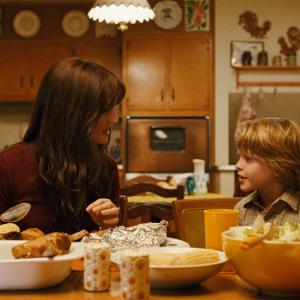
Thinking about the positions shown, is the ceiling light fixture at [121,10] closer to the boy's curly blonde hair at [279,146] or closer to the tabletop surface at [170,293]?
the boy's curly blonde hair at [279,146]

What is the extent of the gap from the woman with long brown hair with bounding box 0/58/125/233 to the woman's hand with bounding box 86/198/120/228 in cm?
12

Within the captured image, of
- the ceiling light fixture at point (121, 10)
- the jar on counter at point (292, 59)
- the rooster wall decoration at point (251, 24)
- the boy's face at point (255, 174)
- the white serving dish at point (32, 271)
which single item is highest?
the rooster wall decoration at point (251, 24)

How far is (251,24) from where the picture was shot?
237 inches

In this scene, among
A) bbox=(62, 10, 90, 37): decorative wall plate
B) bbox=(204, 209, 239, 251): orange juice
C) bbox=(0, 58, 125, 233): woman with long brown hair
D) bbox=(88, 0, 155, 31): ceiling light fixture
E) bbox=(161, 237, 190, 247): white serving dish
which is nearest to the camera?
bbox=(204, 209, 239, 251): orange juice

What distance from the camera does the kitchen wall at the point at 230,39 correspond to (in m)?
5.99

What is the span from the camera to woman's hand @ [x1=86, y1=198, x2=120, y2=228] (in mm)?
1499

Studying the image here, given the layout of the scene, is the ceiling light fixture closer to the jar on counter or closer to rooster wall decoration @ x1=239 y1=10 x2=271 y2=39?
rooster wall decoration @ x1=239 y1=10 x2=271 y2=39

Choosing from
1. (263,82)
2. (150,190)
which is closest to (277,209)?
(150,190)

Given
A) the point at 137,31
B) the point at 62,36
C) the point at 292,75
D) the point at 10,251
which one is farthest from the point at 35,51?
the point at 10,251

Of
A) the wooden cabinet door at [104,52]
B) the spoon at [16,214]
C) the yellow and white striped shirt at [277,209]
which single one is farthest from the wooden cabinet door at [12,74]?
the spoon at [16,214]

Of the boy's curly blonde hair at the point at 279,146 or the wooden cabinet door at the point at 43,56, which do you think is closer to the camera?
the boy's curly blonde hair at the point at 279,146

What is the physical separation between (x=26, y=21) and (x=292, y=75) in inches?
115

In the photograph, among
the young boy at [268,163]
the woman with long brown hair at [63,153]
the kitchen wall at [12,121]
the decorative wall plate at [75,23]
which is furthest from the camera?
the kitchen wall at [12,121]

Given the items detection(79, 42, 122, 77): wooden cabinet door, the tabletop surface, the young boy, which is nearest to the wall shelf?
detection(79, 42, 122, 77): wooden cabinet door
